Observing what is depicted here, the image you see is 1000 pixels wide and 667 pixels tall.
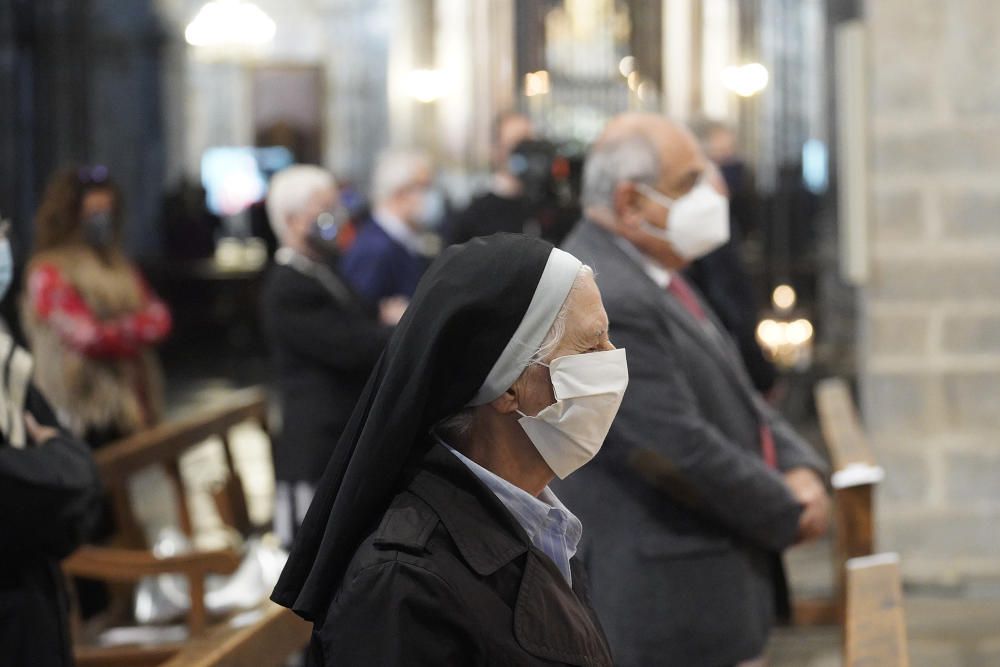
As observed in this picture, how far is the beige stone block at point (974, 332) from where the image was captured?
18.7 ft

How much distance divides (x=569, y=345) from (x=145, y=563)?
226cm

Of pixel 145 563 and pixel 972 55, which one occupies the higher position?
pixel 972 55

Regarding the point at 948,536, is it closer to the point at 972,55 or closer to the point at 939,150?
the point at 939,150

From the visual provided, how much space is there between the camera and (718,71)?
2053 cm

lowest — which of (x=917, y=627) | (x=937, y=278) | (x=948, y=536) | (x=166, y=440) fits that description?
(x=917, y=627)

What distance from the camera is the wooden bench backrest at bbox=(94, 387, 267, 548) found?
15.1ft

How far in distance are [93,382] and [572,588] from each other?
12.8 ft

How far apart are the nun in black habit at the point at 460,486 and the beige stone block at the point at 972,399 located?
13.6 ft

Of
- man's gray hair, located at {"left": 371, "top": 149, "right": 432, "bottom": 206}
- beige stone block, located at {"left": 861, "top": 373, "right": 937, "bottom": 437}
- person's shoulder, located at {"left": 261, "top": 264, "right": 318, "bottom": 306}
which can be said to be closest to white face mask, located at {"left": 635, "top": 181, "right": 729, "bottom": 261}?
person's shoulder, located at {"left": 261, "top": 264, "right": 318, "bottom": 306}

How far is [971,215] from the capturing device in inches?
224

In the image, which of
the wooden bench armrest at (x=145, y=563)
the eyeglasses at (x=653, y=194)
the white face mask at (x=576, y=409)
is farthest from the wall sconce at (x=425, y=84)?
the white face mask at (x=576, y=409)

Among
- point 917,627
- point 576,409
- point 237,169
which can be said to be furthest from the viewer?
point 237,169

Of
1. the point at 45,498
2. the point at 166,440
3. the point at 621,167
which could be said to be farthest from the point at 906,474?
the point at 45,498

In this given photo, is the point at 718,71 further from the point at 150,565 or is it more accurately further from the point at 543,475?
the point at 543,475
